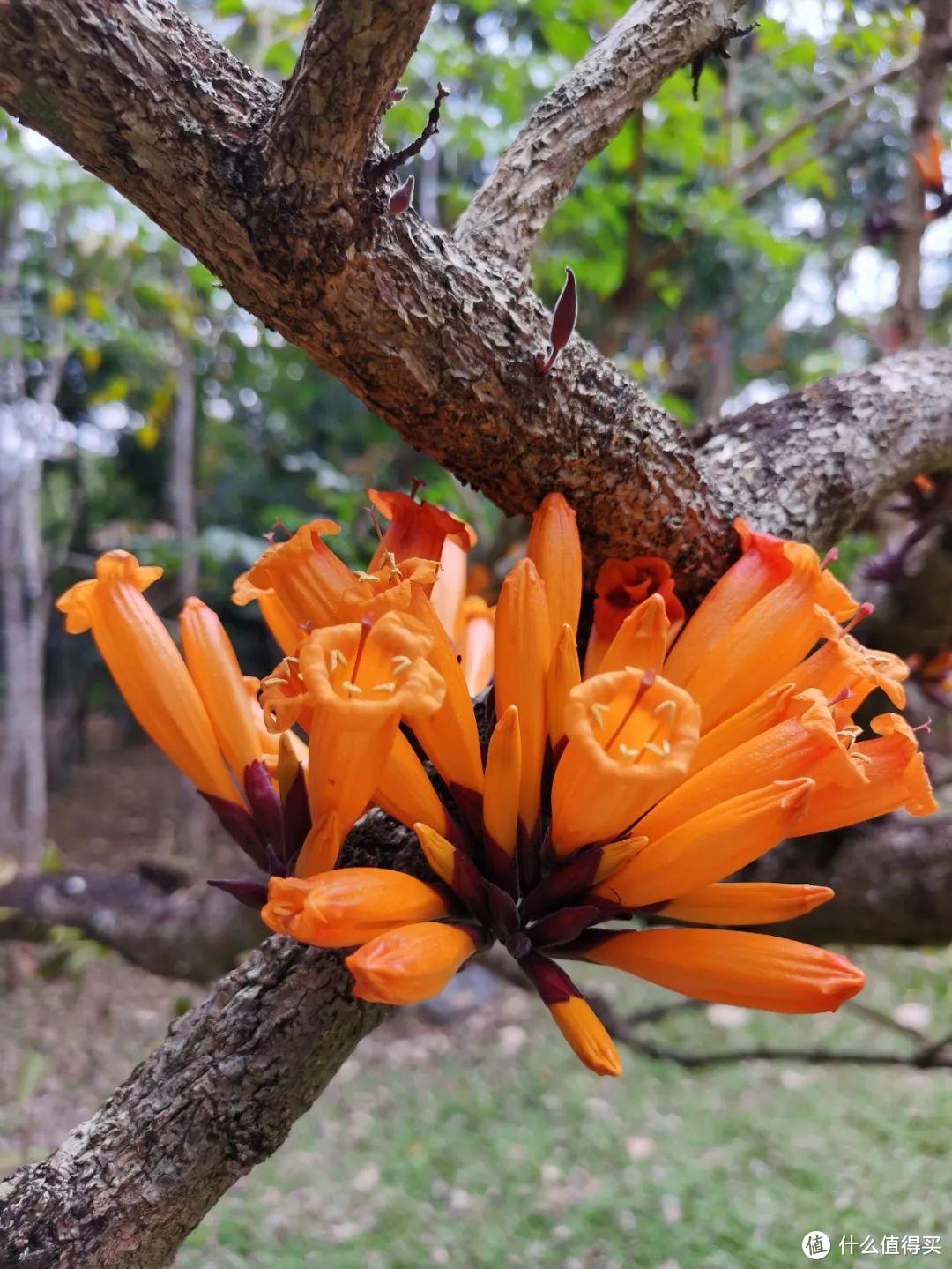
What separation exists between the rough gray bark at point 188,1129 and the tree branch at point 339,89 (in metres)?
0.63

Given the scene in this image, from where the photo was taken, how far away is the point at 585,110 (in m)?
0.89

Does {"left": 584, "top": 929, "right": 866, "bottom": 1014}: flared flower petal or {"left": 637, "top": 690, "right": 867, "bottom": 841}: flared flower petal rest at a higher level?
{"left": 637, "top": 690, "right": 867, "bottom": 841}: flared flower petal

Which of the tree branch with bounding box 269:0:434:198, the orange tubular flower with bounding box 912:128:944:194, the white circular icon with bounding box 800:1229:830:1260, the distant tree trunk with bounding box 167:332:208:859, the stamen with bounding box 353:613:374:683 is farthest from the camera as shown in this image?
the distant tree trunk with bounding box 167:332:208:859

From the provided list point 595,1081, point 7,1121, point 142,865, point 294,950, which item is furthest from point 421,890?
point 595,1081

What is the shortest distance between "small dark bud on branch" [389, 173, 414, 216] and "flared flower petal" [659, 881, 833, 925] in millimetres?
584

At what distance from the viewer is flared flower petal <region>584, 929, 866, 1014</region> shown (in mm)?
668

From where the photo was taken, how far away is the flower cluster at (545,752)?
0.64m

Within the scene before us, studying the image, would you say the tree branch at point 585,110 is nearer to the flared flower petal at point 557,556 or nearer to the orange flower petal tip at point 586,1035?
the flared flower petal at point 557,556

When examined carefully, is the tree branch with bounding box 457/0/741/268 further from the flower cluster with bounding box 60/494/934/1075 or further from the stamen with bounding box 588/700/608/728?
the stamen with bounding box 588/700/608/728

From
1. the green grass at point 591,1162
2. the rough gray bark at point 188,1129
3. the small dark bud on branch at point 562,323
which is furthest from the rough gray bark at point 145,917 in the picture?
the small dark bud on branch at point 562,323

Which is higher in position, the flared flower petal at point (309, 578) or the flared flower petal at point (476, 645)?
the flared flower petal at point (309, 578)

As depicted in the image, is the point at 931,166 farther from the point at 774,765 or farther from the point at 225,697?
the point at 225,697

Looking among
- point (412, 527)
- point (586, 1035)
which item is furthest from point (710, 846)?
point (412, 527)

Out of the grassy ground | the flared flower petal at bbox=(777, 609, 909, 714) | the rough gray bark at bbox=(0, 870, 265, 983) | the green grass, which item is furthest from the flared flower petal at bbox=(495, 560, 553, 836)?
the green grass
